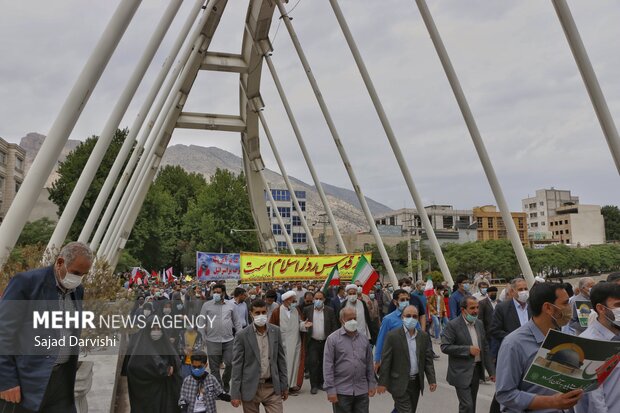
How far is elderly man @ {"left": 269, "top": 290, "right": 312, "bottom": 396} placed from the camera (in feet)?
35.2

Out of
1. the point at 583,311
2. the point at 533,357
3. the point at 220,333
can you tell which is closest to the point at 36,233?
the point at 220,333

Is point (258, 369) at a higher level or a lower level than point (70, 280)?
lower

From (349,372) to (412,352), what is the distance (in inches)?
37.8

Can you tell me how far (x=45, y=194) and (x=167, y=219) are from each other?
54.8 ft

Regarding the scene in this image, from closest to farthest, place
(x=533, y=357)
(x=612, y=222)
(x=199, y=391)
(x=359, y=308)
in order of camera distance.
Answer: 1. (x=533, y=357)
2. (x=199, y=391)
3. (x=359, y=308)
4. (x=612, y=222)

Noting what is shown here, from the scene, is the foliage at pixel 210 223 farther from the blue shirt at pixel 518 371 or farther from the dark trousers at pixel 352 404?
the blue shirt at pixel 518 371

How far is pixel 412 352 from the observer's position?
280 inches

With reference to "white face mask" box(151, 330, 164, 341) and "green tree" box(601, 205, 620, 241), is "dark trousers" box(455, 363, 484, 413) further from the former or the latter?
"green tree" box(601, 205, 620, 241)

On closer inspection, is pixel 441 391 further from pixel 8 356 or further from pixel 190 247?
pixel 190 247

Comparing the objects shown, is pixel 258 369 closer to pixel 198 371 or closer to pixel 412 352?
pixel 198 371

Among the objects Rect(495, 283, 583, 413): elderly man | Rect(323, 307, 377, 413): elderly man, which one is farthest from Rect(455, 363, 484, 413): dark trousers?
Rect(495, 283, 583, 413): elderly man

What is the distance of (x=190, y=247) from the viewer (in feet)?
204

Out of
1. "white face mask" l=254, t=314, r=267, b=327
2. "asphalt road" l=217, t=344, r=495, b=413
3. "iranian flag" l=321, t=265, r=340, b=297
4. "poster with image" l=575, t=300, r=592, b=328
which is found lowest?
"asphalt road" l=217, t=344, r=495, b=413

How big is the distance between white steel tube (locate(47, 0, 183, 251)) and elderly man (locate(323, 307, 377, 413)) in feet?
17.1
